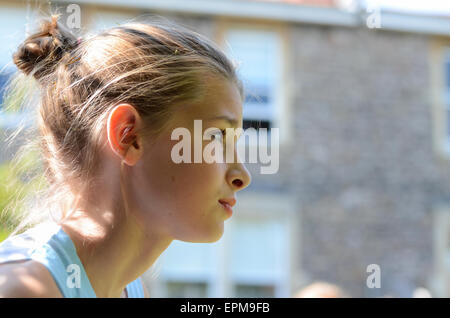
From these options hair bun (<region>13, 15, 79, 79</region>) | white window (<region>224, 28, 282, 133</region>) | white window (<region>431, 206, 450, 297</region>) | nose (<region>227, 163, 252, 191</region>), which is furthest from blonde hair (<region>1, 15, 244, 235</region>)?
white window (<region>431, 206, 450, 297</region>)

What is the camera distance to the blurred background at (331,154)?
552cm

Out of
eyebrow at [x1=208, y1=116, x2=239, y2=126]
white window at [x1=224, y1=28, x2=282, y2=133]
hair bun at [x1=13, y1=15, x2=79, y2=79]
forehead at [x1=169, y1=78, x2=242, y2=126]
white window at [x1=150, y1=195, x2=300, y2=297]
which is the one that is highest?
white window at [x1=224, y1=28, x2=282, y2=133]

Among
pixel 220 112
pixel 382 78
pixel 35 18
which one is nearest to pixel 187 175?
pixel 220 112

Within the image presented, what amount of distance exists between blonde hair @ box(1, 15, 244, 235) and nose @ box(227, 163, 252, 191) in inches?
4.7

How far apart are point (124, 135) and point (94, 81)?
111 mm

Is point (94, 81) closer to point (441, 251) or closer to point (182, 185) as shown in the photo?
point (182, 185)

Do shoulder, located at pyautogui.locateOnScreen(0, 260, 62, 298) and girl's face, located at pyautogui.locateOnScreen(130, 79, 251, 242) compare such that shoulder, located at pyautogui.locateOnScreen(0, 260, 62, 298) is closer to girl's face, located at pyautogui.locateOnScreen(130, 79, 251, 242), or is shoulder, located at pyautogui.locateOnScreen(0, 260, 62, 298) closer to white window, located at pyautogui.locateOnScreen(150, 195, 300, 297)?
girl's face, located at pyautogui.locateOnScreen(130, 79, 251, 242)

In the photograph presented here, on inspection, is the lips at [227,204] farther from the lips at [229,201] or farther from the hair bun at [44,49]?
the hair bun at [44,49]

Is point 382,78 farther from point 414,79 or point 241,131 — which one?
point 241,131

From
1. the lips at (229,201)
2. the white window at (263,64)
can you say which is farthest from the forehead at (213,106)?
the white window at (263,64)

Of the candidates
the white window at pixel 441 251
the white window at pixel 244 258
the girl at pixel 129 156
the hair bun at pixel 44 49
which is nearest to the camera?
the girl at pixel 129 156

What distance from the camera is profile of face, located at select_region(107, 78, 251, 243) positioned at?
85 cm

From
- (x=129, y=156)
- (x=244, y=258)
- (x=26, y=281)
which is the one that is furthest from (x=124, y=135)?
(x=244, y=258)

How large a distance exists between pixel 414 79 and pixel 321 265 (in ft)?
6.84
